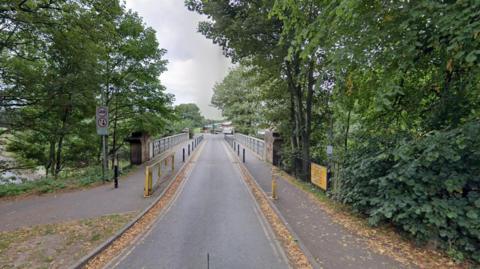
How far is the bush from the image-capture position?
3721mm

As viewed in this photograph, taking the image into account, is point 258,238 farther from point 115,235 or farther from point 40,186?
point 40,186

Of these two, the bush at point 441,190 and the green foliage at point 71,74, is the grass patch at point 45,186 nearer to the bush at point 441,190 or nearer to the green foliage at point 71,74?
the green foliage at point 71,74

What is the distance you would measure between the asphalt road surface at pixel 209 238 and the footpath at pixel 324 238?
63 cm

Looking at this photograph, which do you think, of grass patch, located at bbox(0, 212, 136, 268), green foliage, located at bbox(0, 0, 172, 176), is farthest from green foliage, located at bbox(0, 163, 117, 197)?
grass patch, located at bbox(0, 212, 136, 268)

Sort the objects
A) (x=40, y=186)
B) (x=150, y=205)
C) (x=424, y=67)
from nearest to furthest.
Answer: (x=424, y=67) → (x=150, y=205) → (x=40, y=186)

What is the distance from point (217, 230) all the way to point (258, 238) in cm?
95

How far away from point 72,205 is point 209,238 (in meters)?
4.65

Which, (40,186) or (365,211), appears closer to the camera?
(365,211)

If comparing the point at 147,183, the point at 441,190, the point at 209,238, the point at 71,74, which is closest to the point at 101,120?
the point at 71,74

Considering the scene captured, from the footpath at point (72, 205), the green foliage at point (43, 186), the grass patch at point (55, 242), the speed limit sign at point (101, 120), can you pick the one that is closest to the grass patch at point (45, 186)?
the green foliage at point (43, 186)

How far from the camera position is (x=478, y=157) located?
384 cm

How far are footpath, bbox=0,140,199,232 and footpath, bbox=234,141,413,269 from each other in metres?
4.28

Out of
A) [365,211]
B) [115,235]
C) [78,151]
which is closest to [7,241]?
[115,235]

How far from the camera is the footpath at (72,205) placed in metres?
5.79
